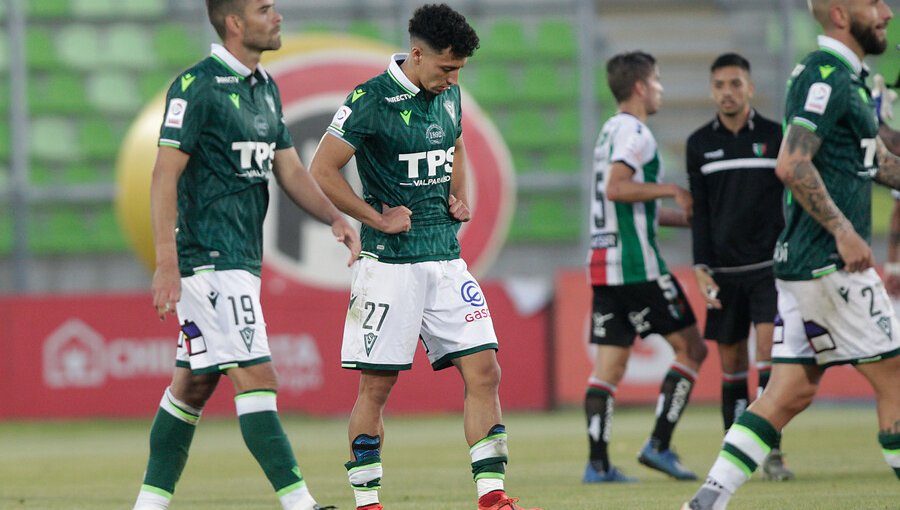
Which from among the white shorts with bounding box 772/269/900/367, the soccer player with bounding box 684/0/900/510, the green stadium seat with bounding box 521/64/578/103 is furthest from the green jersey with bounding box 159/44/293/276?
the green stadium seat with bounding box 521/64/578/103

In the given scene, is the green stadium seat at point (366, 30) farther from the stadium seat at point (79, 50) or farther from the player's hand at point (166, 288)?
the player's hand at point (166, 288)

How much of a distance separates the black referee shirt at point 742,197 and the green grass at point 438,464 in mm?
1304

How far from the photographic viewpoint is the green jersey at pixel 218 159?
5.61 meters

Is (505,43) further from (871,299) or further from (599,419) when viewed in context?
(871,299)

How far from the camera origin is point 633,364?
14180 mm

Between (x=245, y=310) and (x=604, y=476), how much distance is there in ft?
10.4

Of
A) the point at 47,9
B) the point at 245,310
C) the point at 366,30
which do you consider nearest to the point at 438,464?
the point at 245,310

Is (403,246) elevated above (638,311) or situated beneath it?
elevated above

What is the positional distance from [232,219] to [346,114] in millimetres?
717

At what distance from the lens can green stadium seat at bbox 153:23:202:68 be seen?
806 inches

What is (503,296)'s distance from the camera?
48.5ft

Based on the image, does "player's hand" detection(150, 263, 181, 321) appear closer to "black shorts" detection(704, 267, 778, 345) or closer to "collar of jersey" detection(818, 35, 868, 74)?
"collar of jersey" detection(818, 35, 868, 74)

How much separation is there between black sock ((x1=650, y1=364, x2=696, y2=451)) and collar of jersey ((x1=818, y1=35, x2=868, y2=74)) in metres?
3.13

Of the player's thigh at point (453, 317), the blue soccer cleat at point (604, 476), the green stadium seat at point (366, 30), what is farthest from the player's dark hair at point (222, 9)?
the green stadium seat at point (366, 30)
